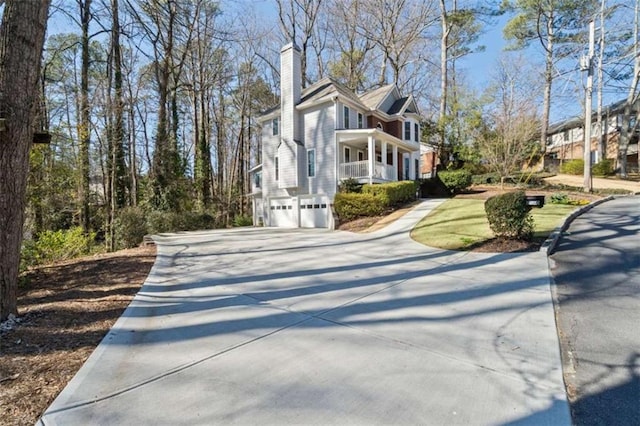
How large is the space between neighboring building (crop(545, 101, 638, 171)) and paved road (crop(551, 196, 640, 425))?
2596cm

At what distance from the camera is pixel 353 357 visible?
3.09m

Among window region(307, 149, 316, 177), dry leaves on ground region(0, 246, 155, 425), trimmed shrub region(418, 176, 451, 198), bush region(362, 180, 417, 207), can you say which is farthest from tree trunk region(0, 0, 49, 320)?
trimmed shrub region(418, 176, 451, 198)

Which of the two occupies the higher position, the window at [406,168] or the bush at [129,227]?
the window at [406,168]

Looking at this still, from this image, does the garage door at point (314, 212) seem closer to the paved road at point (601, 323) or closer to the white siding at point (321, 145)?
the white siding at point (321, 145)

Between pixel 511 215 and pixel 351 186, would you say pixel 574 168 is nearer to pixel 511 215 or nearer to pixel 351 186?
pixel 351 186

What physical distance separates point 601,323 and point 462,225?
25.4 feet

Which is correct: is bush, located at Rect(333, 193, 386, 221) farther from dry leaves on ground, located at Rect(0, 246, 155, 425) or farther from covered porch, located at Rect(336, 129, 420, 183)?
dry leaves on ground, located at Rect(0, 246, 155, 425)

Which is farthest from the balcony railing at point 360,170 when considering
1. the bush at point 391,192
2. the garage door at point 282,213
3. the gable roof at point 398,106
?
the gable roof at point 398,106

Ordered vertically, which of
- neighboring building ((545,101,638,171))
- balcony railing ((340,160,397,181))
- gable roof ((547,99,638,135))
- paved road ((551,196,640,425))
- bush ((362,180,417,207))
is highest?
gable roof ((547,99,638,135))

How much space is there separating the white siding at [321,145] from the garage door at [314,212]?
2.96ft

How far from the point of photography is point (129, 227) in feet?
50.1

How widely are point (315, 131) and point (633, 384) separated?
58.1ft

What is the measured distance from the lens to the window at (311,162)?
1914cm

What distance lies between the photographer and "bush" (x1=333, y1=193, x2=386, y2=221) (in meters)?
15.8
